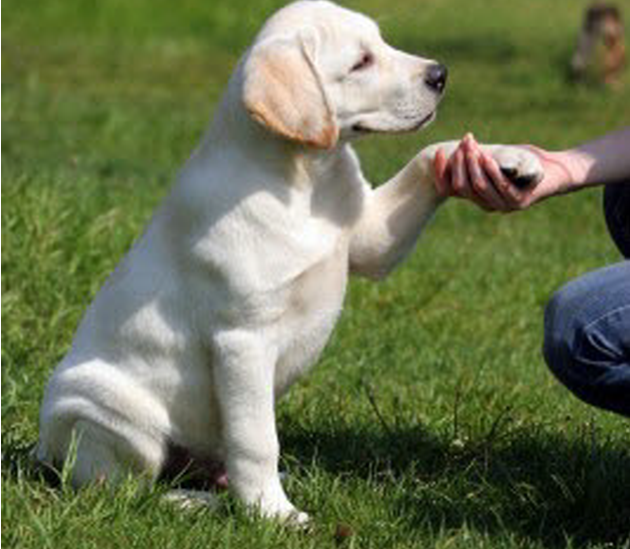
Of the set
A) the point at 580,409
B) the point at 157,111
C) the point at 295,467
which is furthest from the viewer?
the point at 157,111

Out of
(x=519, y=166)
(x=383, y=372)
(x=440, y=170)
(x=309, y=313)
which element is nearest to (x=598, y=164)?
(x=519, y=166)

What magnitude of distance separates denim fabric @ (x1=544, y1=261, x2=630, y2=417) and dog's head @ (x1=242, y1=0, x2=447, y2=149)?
0.53m

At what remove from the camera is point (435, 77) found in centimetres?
387

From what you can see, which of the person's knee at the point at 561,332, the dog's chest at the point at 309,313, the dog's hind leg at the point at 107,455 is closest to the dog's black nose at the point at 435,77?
the dog's chest at the point at 309,313

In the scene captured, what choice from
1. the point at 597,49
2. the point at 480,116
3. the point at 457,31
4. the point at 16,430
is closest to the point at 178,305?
the point at 16,430

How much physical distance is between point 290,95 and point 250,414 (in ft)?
2.32

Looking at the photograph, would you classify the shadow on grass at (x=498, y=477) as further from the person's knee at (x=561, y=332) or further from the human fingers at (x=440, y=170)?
the human fingers at (x=440, y=170)

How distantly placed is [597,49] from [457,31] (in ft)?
13.5

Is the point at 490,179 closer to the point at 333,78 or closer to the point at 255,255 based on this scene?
the point at 333,78

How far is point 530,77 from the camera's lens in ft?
50.1

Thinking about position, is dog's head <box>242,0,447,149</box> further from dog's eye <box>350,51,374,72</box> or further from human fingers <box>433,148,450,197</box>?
human fingers <box>433,148,450,197</box>

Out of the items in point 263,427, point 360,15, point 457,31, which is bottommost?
point 457,31

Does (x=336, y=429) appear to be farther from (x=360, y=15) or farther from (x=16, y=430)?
(x=360, y=15)

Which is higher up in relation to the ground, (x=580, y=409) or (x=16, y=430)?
(x=16, y=430)
